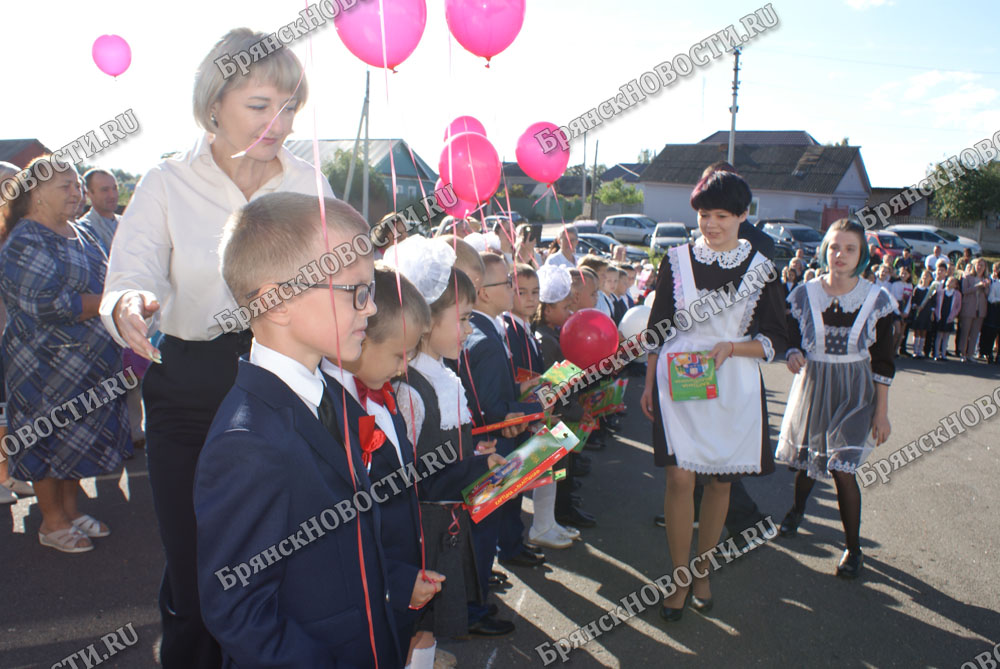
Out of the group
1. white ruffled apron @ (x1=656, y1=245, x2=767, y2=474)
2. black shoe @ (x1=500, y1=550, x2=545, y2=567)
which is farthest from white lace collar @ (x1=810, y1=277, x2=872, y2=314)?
black shoe @ (x1=500, y1=550, x2=545, y2=567)

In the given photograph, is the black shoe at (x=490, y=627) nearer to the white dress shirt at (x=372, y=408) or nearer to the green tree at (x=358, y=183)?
the white dress shirt at (x=372, y=408)

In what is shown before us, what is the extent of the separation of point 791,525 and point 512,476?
2.60 meters

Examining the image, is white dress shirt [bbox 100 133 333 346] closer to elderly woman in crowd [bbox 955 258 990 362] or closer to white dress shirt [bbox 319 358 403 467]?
white dress shirt [bbox 319 358 403 467]

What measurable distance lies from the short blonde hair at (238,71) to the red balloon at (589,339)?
7.96ft

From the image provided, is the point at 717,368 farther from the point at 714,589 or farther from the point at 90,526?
the point at 90,526

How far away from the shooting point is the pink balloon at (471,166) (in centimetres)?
442

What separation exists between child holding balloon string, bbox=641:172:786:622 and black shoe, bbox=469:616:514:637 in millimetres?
768

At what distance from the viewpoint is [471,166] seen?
4371 mm

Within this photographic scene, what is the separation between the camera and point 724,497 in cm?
317

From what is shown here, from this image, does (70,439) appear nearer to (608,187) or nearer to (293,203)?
(293,203)

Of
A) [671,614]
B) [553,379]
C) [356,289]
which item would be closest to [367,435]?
[356,289]

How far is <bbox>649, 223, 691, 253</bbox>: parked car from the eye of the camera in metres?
24.2

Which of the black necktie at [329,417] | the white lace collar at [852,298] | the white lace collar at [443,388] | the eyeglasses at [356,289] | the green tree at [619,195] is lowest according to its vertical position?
the white lace collar at [443,388]


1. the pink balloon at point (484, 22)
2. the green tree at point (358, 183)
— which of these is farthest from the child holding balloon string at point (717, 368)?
the green tree at point (358, 183)
